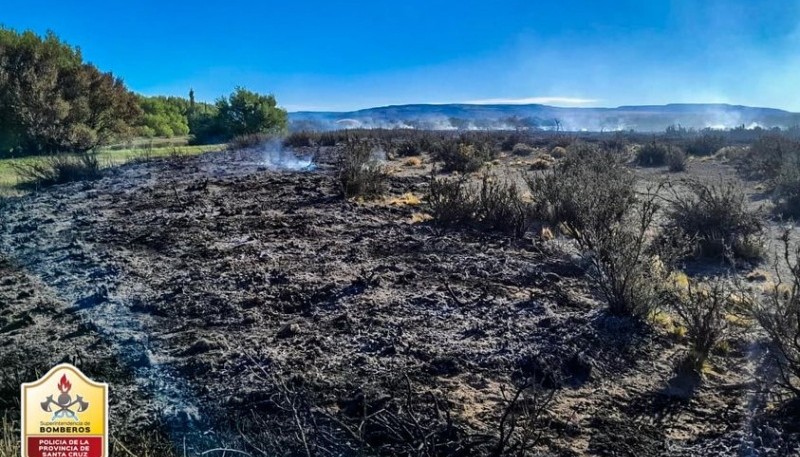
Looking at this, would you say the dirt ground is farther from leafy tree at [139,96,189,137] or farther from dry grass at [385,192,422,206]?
leafy tree at [139,96,189,137]

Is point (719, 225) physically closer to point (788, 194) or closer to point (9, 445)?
point (788, 194)

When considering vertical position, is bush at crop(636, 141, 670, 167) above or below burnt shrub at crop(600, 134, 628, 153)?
below

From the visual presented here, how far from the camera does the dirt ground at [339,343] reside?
3609 millimetres

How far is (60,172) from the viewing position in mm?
14484

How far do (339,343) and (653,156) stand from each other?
25201 mm

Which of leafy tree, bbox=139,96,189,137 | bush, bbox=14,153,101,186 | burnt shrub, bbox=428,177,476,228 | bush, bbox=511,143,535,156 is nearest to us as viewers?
burnt shrub, bbox=428,177,476,228

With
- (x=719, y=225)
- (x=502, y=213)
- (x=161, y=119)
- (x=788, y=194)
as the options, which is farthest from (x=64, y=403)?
(x=161, y=119)

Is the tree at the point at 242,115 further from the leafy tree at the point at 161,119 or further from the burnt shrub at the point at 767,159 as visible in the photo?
the burnt shrub at the point at 767,159

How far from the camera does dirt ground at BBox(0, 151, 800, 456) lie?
3609mm

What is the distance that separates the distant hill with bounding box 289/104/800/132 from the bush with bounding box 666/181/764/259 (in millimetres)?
98846

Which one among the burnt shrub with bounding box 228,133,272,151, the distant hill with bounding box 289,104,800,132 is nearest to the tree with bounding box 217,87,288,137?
the burnt shrub with bounding box 228,133,272,151

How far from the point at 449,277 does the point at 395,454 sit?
11.8ft

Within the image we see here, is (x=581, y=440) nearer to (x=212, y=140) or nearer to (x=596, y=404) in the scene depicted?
(x=596, y=404)

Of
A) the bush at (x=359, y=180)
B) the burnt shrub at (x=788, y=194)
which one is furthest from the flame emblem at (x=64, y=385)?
the burnt shrub at (x=788, y=194)
